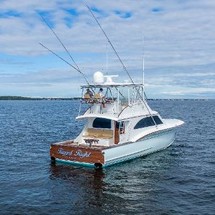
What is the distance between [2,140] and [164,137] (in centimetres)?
1408

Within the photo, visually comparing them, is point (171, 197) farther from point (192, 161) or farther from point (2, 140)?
point (2, 140)

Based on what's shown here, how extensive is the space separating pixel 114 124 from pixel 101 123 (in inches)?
37.6

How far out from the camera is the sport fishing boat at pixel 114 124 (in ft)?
68.8

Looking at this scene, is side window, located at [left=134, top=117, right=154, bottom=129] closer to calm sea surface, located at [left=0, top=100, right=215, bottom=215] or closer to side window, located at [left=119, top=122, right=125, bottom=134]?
side window, located at [left=119, top=122, right=125, bottom=134]

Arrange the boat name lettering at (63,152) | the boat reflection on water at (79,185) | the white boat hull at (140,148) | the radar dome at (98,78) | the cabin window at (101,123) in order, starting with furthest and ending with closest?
the cabin window at (101,123), the radar dome at (98,78), the boat name lettering at (63,152), the white boat hull at (140,148), the boat reflection on water at (79,185)

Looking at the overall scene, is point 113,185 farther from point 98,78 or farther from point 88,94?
point 98,78

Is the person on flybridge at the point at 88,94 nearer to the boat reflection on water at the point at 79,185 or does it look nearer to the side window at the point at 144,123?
the side window at the point at 144,123

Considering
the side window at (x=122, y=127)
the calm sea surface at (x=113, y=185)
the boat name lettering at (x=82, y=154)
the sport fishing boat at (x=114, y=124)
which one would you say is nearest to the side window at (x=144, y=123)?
the sport fishing boat at (x=114, y=124)

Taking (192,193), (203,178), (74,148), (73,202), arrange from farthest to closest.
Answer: (74,148) → (203,178) → (192,193) → (73,202)

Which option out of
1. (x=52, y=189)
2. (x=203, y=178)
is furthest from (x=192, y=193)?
(x=52, y=189)

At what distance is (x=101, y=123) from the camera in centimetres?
2291

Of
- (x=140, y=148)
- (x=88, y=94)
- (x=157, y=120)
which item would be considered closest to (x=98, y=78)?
(x=88, y=94)

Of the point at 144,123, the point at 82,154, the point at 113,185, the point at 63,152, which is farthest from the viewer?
the point at 144,123

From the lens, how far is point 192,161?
2266 cm
